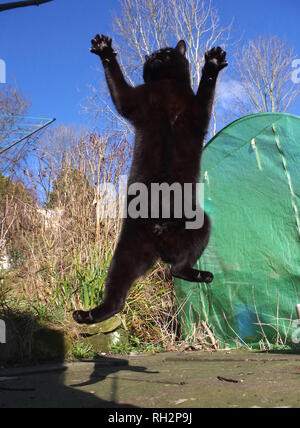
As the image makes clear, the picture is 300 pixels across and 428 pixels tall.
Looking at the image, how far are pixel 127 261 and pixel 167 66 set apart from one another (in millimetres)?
851

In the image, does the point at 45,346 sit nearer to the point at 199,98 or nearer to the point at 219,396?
the point at 219,396

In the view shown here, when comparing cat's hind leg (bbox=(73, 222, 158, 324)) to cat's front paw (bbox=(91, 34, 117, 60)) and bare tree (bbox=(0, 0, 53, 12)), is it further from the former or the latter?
bare tree (bbox=(0, 0, 53, 12))

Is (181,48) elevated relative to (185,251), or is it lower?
elevated

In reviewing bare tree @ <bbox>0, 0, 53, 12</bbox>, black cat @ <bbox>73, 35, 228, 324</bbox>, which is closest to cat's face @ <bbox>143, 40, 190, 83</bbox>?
black cat @ <bbox>73, 35, 228, 324</bbox>

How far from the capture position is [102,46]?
6.22 ft

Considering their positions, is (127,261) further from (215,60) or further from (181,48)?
(181,48)

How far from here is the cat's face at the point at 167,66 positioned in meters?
1.96

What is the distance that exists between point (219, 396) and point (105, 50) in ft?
6.19

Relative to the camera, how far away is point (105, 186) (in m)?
5.31

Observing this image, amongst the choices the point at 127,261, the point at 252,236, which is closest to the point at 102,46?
the point at 127,261
